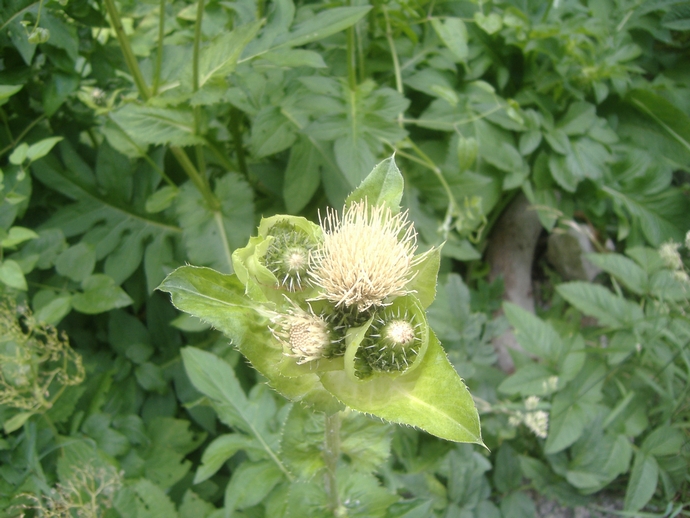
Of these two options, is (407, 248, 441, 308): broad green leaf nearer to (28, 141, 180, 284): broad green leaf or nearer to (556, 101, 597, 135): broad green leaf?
(28, 141, 180, 284): broad green leaf

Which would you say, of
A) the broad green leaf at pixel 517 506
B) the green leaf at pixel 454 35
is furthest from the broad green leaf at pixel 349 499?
the green leaf at pixel 454 35

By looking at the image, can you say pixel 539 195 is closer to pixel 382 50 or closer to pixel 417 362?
pixel 382 50

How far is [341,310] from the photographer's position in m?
1.10

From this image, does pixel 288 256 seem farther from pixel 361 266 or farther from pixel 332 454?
pixel 332 454

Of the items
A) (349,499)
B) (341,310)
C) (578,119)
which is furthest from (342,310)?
(578,119)

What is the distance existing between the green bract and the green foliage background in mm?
409

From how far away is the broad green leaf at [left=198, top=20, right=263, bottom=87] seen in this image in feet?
5.81

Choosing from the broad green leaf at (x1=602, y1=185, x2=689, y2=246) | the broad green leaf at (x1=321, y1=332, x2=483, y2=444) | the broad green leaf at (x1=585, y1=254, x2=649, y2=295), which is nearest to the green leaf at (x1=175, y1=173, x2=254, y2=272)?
the broad green leaf at (x1=321, y1=332, x2=483, y2=444)

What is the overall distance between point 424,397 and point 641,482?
1.63 m

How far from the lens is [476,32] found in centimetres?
285

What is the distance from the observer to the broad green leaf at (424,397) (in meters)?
0.89

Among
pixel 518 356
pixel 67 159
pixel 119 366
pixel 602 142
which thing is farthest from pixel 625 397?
pixel 67 159

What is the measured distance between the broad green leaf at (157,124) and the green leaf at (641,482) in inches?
85.7

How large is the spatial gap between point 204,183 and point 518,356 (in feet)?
5.52
